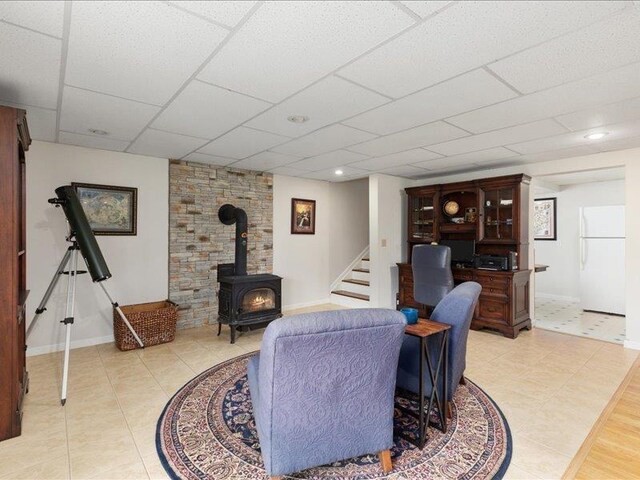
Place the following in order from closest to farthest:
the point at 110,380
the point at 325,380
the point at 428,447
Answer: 1. the point at 325,380
2. the point at 428,447
3. the point at 110,380

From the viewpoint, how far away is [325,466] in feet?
6.11

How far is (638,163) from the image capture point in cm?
374

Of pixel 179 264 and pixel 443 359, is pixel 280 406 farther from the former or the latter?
pixel 179 264

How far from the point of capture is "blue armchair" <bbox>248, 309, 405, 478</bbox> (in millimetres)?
1467

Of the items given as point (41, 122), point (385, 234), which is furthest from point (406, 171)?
point (41, 122)

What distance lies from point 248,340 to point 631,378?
3.88m

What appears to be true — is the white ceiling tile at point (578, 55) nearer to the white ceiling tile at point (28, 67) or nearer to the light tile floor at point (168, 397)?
the light tile floor at point (168, 397)

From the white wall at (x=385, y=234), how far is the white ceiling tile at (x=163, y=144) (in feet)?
9.41

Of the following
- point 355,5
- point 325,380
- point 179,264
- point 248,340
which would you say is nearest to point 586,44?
point 355,5

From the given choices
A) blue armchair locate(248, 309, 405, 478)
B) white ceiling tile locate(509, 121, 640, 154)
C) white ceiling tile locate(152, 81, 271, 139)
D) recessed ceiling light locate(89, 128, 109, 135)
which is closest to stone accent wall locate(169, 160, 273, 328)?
recessed ceiling light locate(89, 128, 109, 135)

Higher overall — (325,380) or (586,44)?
(586,44)

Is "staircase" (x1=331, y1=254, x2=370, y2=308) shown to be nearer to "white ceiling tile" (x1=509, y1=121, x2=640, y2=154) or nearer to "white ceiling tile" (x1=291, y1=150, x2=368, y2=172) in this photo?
"white ceiling tile" (x1=291, y1=150, x2=368, y2=172)

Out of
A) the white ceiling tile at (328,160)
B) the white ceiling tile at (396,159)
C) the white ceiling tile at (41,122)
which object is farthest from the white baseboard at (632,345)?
the white ceiling tile at (41,122)

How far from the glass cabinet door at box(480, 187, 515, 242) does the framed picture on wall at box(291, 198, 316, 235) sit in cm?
276
